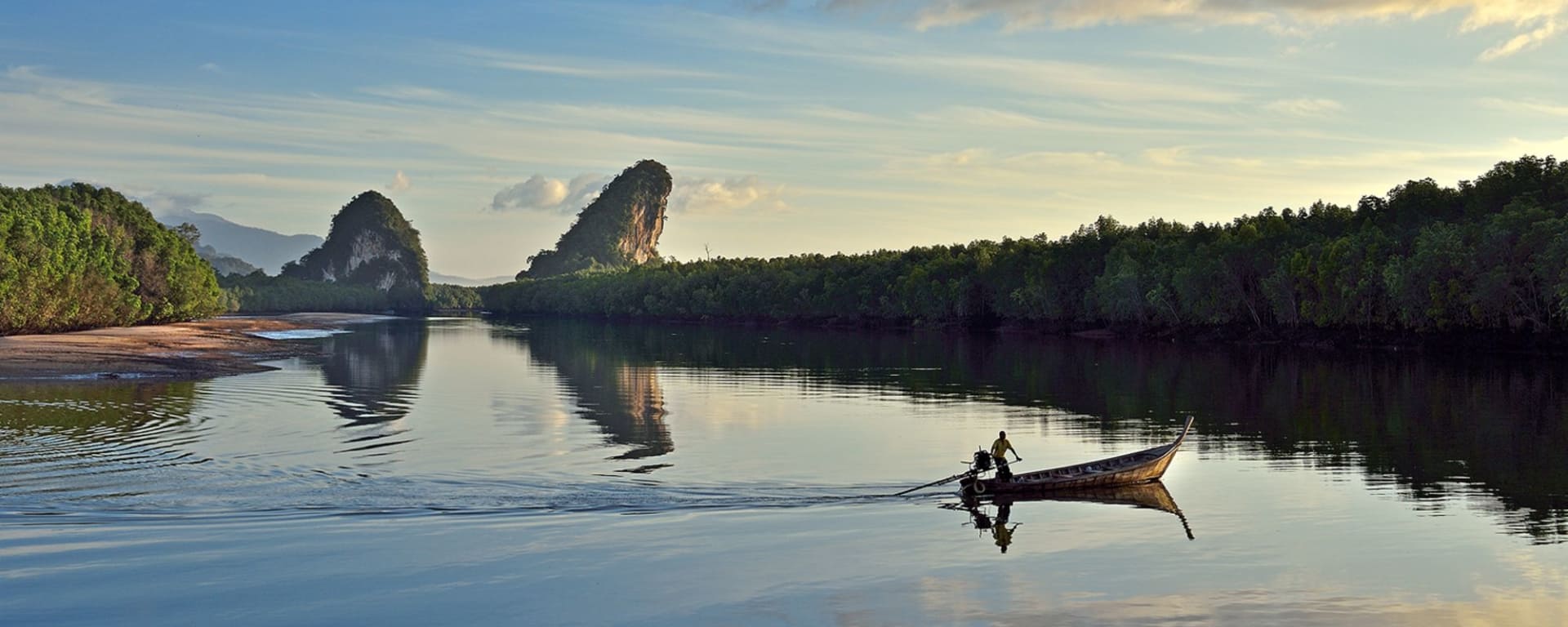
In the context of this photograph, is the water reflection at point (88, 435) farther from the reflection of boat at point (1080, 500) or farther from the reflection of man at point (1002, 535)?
the reflection of man at point (1002, 535)

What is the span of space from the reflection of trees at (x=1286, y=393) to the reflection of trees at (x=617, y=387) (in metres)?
0.95

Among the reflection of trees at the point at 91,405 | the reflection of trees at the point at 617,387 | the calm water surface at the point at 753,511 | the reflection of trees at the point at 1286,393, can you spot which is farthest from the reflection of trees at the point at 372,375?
the reflection of trees at the point at 1286,393

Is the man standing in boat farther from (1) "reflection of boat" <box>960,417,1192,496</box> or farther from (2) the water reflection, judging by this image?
(2) the water reflection

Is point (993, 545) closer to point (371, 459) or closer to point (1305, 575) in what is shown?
point (1305, 575)

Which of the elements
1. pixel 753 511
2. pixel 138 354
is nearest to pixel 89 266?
pixel 138 354

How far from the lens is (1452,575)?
765 inches

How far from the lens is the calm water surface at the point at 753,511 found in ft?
58.6

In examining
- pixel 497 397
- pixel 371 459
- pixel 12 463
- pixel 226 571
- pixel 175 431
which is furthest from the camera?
pixel 497 397

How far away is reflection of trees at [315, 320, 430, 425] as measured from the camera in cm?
4538

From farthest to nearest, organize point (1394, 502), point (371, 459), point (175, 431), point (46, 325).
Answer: point (46, 325) → point (175, 431) → point (371, 459) → point (1394, 502)

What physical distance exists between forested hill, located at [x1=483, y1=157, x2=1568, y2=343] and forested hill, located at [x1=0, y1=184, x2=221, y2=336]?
3004 inches

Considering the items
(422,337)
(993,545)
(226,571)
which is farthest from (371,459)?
(422,337)

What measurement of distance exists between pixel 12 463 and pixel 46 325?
6073cm

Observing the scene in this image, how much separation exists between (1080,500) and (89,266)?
8989 cm
